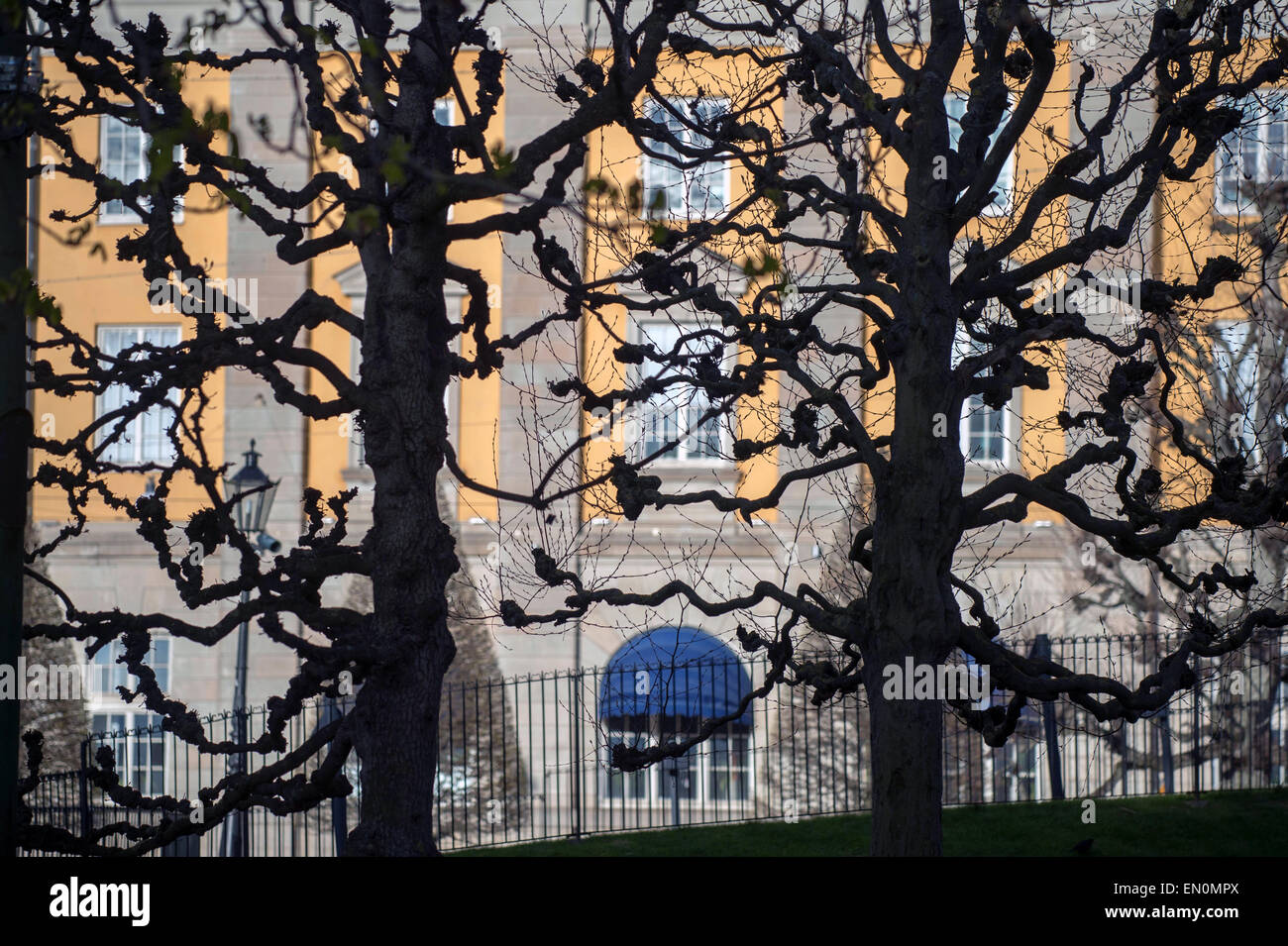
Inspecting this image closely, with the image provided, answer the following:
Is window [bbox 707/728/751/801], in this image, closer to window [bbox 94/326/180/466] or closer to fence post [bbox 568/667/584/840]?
fence post [bbox 568/667/584/840]

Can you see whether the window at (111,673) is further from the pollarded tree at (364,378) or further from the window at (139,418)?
the pollarded tree at (364,378)

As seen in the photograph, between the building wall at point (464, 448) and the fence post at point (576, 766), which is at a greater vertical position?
the building wall at point (464, 448)

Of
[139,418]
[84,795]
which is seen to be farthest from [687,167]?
[139,418]

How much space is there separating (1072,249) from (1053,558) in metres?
14.7

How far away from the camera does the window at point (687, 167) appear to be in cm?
855

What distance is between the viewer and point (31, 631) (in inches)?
261

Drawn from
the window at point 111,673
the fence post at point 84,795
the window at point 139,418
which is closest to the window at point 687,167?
the fence post at point 84,795

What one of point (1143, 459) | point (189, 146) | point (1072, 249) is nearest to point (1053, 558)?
point (1143, 459)

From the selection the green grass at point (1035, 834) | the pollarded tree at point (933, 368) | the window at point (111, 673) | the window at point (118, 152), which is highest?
the window at point (118, 152)

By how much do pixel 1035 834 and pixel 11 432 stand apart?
11.5 meters

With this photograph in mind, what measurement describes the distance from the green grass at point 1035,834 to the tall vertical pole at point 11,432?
926cm

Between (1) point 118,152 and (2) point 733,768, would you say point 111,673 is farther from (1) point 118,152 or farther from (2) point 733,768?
(2) point 733,768

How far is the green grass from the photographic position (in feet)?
43.7
